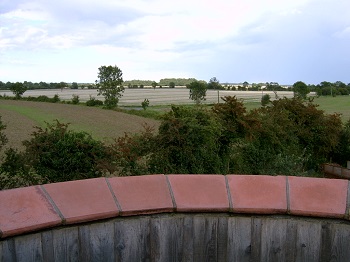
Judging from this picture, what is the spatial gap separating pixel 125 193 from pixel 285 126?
9962mm

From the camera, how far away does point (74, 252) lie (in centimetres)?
184

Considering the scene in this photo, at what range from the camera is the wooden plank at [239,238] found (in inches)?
76.4

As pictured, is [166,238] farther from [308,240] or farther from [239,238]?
[308,240]

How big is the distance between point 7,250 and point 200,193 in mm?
841

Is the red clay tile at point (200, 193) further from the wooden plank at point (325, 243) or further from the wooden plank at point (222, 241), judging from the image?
the wooden plank at point (325, 243)

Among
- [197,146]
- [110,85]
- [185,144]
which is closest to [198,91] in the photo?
[110,85]

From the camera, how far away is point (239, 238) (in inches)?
77.1

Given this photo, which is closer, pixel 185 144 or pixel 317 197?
pixel 317 197

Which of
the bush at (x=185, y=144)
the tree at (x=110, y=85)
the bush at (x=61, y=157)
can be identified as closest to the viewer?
the bush at (x=61, y=157)

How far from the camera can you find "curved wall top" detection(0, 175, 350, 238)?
1768 mm

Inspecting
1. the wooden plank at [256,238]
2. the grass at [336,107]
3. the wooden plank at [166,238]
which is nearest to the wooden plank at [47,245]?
the wooden plank at [166,238]

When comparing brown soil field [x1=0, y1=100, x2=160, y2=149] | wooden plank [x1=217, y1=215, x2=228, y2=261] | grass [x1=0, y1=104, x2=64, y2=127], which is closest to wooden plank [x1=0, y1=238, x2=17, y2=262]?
wooden plank [x1=217, y1=215, x2=228, y2=261]

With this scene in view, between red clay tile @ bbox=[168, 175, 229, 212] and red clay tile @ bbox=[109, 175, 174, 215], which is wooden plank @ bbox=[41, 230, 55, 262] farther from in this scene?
red clay tile @ bbox=[168, 175, 229, 212]

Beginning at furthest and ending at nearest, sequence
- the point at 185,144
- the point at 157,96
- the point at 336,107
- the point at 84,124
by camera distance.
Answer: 1. the point at 157,96
2. the point at 336,107
3. the point at 84,124
4. the point at 185,144
